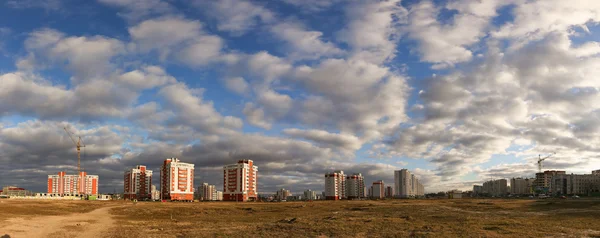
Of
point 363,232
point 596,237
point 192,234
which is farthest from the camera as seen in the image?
point 192,234

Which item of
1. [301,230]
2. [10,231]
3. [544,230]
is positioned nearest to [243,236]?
[301,230]

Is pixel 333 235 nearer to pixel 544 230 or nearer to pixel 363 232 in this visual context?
pixel 363 232

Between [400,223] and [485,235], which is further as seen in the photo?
[400,223]

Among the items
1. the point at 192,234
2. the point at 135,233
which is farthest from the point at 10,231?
the point at 192,234

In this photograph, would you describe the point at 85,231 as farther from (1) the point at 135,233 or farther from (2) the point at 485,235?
(2) the point at 485,235

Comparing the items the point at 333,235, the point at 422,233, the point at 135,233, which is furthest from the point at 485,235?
the point at 135,233

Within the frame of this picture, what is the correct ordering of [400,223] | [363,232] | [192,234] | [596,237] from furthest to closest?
1. [400,223]
2. [192,234]
3. [363,232]
4. [596,237]

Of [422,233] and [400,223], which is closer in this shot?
[422,233]

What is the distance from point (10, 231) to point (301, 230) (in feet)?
107

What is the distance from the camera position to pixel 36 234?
44875 millimetres

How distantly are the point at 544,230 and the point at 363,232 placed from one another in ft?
61.2

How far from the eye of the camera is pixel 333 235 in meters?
38.6

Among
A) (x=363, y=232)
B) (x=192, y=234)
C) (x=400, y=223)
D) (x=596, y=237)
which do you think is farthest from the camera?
(x=400, y=223)

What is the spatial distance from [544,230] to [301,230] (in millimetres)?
24785
